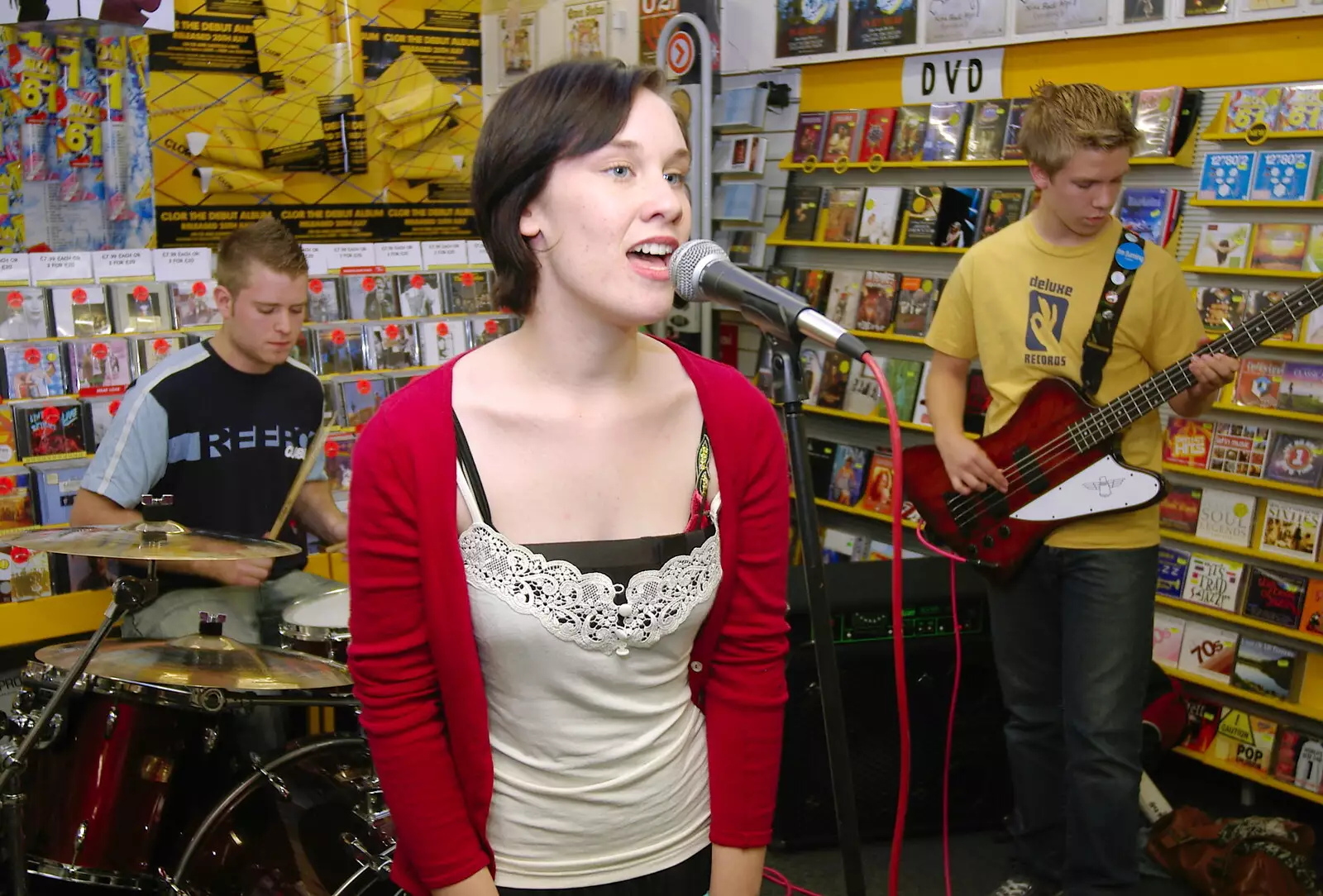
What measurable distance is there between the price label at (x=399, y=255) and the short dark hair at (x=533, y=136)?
8.66 ft

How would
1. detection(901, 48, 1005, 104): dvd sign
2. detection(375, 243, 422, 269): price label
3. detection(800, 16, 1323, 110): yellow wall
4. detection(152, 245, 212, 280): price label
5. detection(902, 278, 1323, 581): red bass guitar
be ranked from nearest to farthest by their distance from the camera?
1. detection(902, 278, 1323, 581): red bass guitar
2. detection(800, 16, 1323, 110): yellow wall
3. detection(152, 245, 212, 280): price label
4. detection(901, 48, 1005, 104): dvd sign
5. detection(375, 243, 422, 269): price label

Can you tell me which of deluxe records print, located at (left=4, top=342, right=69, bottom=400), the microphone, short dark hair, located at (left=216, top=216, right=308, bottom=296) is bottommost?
deluxe records print, located at (left=4, top=342, right=69, bottom=400)

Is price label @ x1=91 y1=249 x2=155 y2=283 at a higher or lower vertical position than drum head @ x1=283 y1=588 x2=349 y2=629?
higher

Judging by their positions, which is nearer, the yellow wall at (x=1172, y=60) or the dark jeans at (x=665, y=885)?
the dark jeans at (x=665, y=885)

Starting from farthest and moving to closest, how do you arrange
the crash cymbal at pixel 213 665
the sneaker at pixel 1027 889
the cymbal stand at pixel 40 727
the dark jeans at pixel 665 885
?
1. the sneaker at pixel 1027 889
2. the crash cymbal at pixel 213 665
3. the cymbal stand at pixel 40 727
4. the dark jeans at pixel 665 885

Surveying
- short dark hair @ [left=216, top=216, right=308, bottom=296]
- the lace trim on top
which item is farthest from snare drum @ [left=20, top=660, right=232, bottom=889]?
the lace trim on top

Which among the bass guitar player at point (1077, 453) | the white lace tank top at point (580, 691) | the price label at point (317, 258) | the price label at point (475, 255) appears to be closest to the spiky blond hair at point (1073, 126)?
the bass guitar player at point (1077, 453)

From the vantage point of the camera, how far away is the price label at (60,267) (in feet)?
10.0

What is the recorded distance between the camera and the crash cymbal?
6.37 feet

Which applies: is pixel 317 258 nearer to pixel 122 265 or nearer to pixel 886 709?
pixel 122 265

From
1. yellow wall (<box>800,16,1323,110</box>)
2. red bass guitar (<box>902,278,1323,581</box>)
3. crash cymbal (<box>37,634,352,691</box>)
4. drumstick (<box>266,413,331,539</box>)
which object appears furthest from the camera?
yellow wall (<box>800,16,1323,110</box>)

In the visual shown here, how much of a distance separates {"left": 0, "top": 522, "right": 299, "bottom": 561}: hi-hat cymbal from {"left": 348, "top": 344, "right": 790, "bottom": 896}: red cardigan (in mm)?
861

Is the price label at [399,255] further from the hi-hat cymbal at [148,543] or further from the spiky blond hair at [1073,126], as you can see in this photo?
the spiky blond hair at [1073,126]

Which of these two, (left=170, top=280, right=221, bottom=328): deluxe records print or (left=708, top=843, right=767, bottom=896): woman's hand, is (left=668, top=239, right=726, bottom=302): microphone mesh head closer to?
(left=708, top=843, right=767, bottom=896): woman's hand
